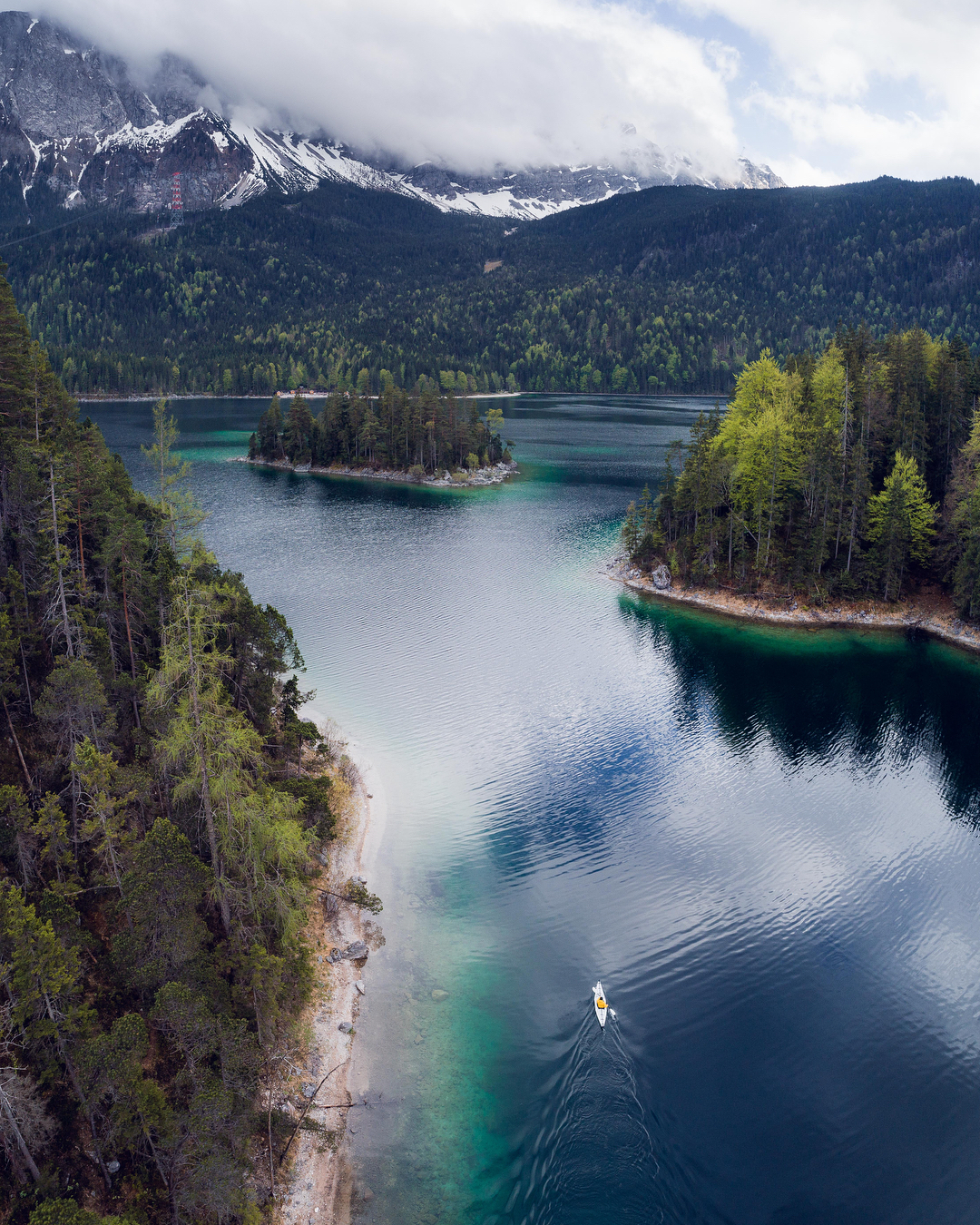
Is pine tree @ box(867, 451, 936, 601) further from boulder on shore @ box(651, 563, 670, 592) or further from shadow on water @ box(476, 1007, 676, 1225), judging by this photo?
shadow on water @ box(476, 1007, 676, 1225)

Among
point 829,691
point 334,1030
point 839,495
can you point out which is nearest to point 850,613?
point 839,495

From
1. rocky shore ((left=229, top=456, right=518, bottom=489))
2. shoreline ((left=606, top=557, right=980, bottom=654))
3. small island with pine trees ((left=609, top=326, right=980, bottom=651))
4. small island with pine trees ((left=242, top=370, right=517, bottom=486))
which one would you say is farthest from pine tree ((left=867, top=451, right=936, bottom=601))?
small island with pine trees ((left=242, top=370, right=517, bottom=486))

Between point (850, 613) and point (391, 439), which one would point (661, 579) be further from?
point (391, 439)

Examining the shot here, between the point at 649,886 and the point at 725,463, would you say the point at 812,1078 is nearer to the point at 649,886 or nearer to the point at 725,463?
the point at 649,886

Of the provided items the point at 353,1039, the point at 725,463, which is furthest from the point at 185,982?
the point at 725,463

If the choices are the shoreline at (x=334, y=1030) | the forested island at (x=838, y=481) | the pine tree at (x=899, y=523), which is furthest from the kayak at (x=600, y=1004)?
the pine tree at (x=899, y=523)

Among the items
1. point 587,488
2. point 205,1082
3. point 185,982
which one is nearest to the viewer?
point 205,1082
